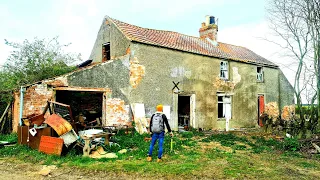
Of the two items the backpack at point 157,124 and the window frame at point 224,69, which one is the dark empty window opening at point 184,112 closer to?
the window frame at point 224,69

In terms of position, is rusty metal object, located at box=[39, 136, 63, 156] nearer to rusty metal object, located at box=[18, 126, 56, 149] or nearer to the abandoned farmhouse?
rusty metal object, located at box=[18, 126, 56, 149]

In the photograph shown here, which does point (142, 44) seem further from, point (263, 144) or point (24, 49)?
point (263, 144)

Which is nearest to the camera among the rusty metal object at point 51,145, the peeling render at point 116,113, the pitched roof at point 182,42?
the rusty metal object at point 51,145

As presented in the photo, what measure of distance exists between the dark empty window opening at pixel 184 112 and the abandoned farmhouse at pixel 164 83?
7 centimetres

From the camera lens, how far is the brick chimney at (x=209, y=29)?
20.0 metres

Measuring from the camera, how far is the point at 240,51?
21.2 metres

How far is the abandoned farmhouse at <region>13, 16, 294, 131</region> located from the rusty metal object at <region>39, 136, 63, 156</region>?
2.97 metres

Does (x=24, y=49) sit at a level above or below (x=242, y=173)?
above

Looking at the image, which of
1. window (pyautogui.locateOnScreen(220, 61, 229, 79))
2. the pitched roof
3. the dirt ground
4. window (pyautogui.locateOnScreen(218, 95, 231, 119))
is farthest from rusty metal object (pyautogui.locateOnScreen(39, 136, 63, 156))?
window (pyautogui.locateOnScreen(220, 61, 229, 79))

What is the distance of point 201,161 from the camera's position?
7.74m

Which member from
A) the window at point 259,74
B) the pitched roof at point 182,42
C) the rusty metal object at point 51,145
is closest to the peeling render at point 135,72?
the pitched roof at point 182,42

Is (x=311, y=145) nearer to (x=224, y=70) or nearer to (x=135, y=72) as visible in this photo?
(x=135, y=72)

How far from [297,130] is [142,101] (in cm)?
787

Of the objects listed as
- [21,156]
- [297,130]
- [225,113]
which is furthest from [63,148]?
[225,113]
